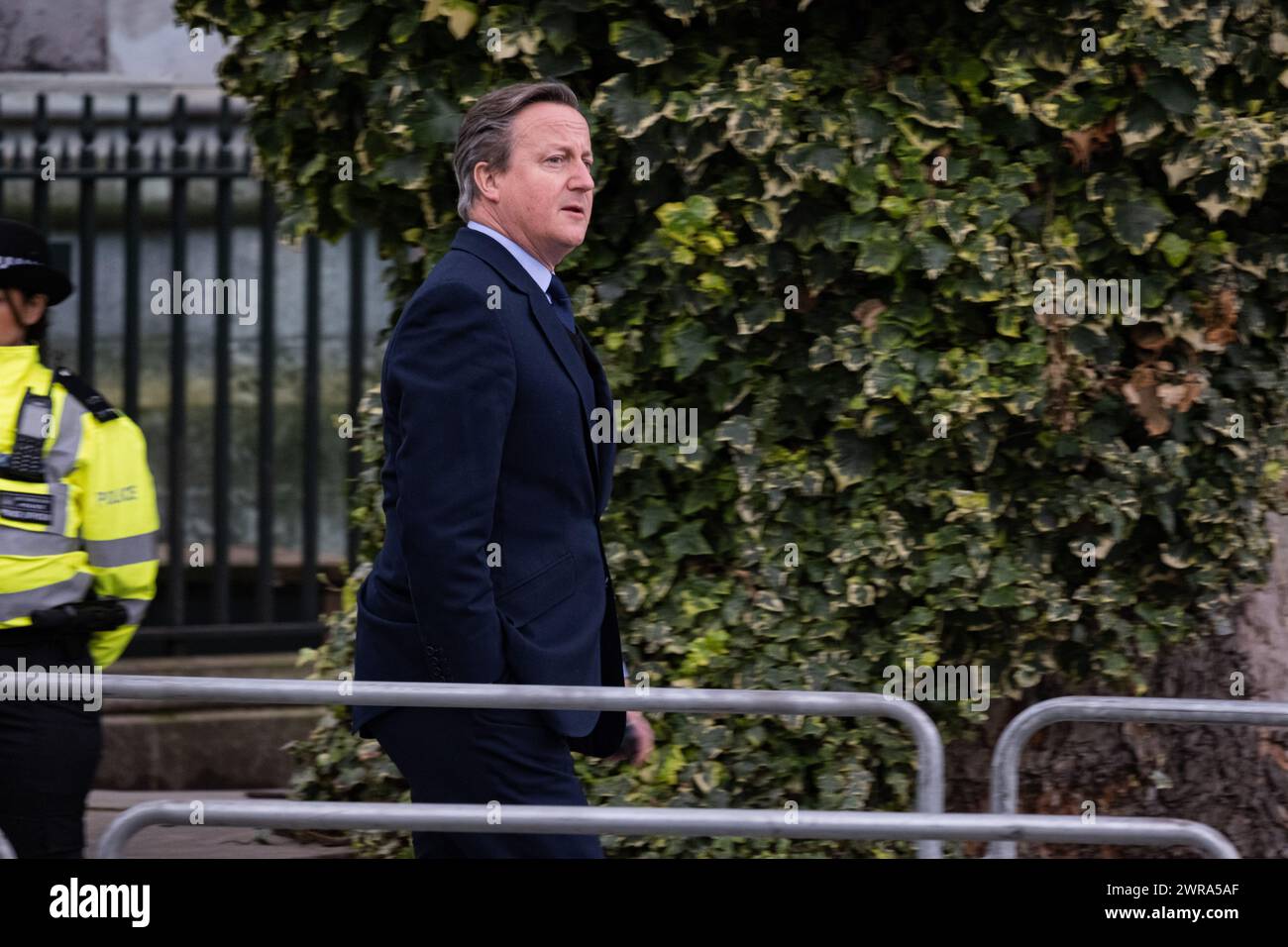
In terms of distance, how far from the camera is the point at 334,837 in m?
5.52

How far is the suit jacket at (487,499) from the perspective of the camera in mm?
2887

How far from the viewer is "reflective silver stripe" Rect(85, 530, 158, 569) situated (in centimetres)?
376

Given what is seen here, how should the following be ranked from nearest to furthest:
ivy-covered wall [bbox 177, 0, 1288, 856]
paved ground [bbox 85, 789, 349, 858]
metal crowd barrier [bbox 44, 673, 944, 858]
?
metal crowd barrier [bbox 44, 673, 944, 858], ivy-covered wall [bbox 177, 0, 1288, 856], paved ground [bbox 85, 789, 349, 858]

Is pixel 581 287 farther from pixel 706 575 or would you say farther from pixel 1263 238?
pixel 1263 238

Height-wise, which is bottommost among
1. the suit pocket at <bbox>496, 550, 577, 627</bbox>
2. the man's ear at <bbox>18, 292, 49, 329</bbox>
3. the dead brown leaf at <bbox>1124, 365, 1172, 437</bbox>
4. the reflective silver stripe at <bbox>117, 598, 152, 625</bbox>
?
the reflective silver stripe at <bbox>117, 598, 152, 625</bbox>

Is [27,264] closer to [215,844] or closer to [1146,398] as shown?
[215,844]

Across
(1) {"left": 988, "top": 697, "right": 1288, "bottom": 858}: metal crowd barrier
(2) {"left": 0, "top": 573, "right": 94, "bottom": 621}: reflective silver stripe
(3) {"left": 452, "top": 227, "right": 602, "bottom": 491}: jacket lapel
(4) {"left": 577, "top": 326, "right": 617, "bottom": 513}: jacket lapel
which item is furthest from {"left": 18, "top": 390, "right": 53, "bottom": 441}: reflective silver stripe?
(1) {"left": 988, "top": 697, "right": 1288, "bottom": 858}: metal crowd barrier

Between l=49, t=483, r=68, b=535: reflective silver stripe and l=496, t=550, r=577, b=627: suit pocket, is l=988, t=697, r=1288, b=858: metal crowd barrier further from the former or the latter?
l=49, t=483, r=68, b=535: reflective silver stripe

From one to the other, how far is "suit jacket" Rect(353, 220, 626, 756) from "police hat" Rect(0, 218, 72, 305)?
3.91 ft

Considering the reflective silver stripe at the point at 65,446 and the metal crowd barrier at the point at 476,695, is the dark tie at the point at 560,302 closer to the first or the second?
the metal crowd barrier at the point at 476,695

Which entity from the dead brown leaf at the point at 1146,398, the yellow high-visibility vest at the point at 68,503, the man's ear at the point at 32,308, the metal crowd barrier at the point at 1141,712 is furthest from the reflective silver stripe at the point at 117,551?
the dead brown leaf at the point at 1146,398

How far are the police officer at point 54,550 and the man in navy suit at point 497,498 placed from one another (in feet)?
2.92

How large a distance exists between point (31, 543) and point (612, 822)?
1720 millimetres
